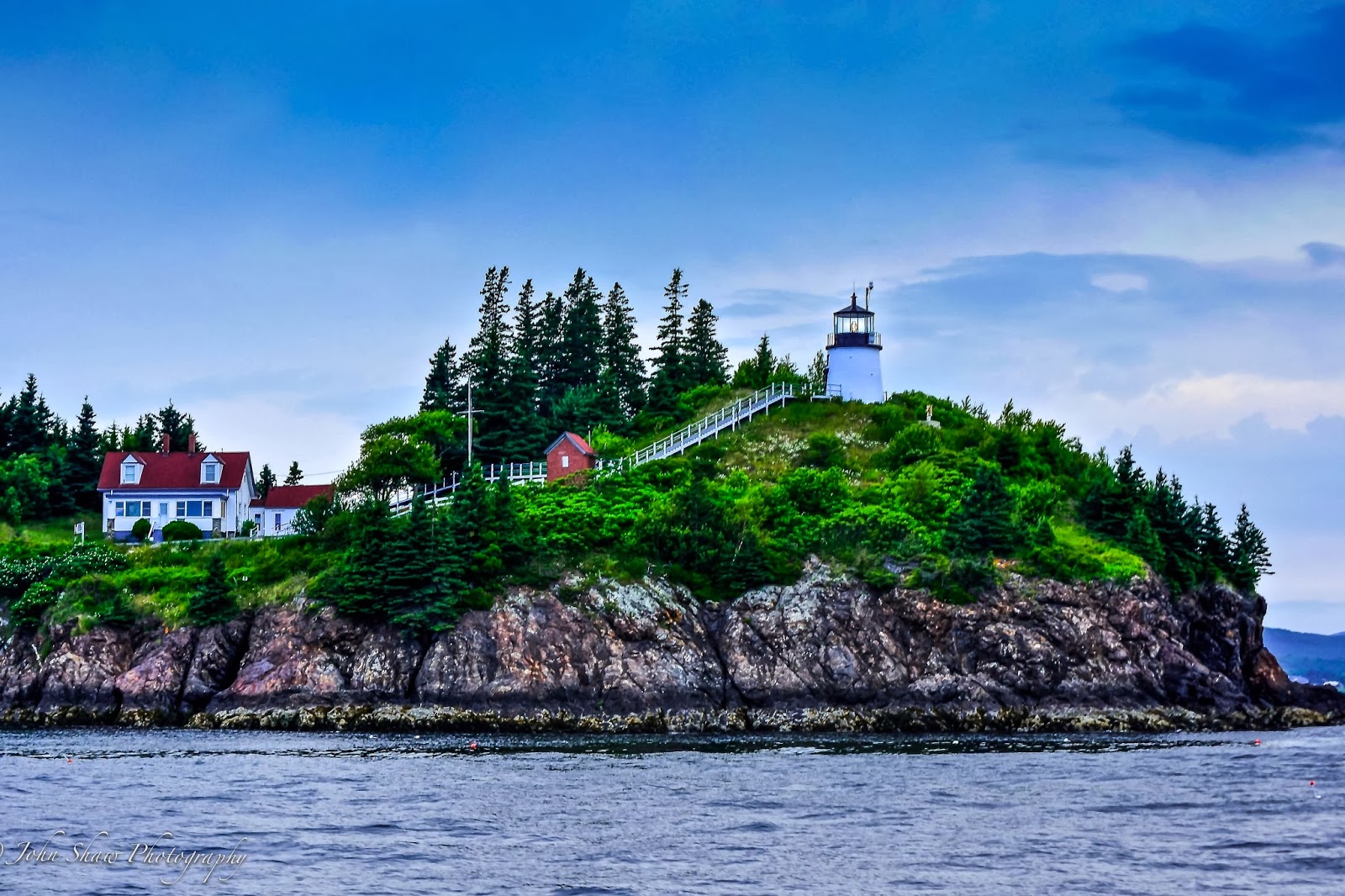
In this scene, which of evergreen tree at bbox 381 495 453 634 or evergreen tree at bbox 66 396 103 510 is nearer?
evergreen tree at bbox 381 495 453 634

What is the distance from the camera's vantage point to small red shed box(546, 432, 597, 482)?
9056 centimetres

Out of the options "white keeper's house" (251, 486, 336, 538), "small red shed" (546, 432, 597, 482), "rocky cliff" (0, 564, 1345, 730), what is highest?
"small red shed" (546, 432, 597, 482)

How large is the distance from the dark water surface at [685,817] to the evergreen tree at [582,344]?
62.0 m

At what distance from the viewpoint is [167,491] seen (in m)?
98.5

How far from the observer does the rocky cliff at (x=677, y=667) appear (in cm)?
6800

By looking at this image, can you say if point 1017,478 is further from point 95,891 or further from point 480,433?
point 95,891

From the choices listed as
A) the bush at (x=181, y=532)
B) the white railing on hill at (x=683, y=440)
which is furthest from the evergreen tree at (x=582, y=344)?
the bush at (x=181, y=532)

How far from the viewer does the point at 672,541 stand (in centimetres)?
7619

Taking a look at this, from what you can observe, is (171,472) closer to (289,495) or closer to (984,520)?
(289,495)

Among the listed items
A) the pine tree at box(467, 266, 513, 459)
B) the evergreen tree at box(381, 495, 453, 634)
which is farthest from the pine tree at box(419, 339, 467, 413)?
the evergreen tree at box(381, 495, 453, 634)

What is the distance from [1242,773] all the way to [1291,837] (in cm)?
1241

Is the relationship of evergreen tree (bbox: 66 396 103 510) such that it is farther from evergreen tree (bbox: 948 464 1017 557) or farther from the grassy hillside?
evergreen tree (bbox: 948 464 1017 557)

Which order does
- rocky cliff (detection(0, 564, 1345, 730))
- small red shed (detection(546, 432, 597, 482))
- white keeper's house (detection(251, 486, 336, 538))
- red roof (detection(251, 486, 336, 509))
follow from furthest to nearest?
red roof (detection(251, 486, 336, 509)), white keeper's house (detection(251, 486, 336, 538)), small red shed (detection(546, 432, 597, 482)), rocky cliff (detection(0, 564, 1345, 730))

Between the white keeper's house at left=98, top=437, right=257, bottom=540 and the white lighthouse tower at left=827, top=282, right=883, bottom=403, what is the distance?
39408mm
